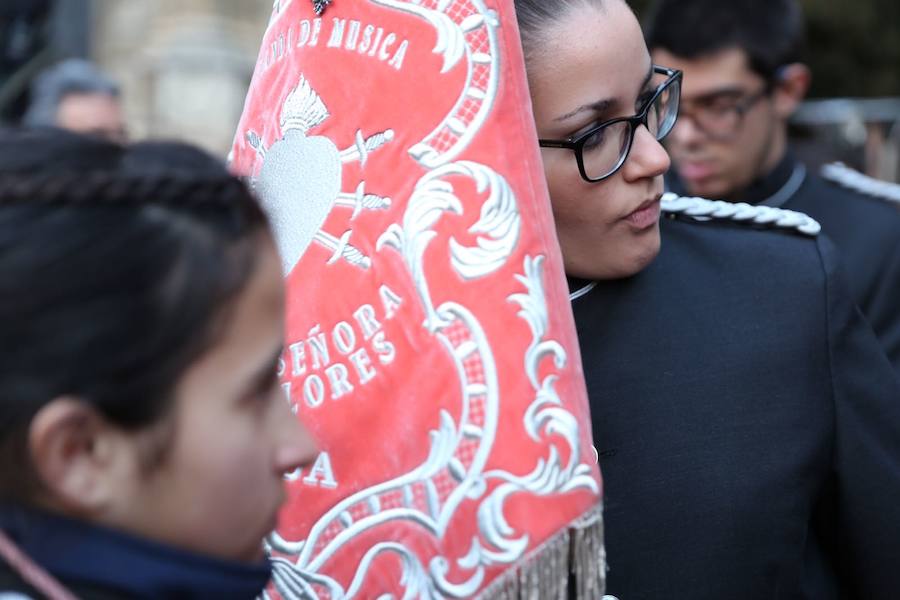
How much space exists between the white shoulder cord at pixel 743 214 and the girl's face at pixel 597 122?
0.61 feet

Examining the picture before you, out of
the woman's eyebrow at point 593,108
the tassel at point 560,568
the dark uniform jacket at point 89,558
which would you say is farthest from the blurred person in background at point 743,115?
the dark uniform jacket at point 89,558

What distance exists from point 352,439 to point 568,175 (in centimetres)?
52

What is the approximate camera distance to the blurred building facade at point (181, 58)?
9.16 metres

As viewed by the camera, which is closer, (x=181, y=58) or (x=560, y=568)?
(x=560, y=568)

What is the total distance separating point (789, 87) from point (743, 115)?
24 centimetres

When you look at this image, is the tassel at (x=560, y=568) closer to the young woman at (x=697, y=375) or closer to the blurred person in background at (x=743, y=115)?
the young woman at (x=697, y=375)

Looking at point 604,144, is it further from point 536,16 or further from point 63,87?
point 63,87

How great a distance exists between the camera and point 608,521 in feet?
6.13

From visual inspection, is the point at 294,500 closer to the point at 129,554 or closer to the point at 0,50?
the point at 129,554

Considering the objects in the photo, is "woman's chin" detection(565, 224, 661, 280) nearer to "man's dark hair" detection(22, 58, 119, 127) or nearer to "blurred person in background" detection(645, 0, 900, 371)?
"blurred person in background" detection(645, 0, 900, 371)

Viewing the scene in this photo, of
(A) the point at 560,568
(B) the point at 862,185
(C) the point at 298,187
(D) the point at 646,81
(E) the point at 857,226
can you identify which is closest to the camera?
(A) the point at 560,568

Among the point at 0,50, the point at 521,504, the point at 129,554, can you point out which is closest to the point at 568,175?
the point at 521,504

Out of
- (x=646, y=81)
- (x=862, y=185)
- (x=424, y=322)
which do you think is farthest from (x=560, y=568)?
(x=862, y=185)

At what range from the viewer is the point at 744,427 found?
1.89m
